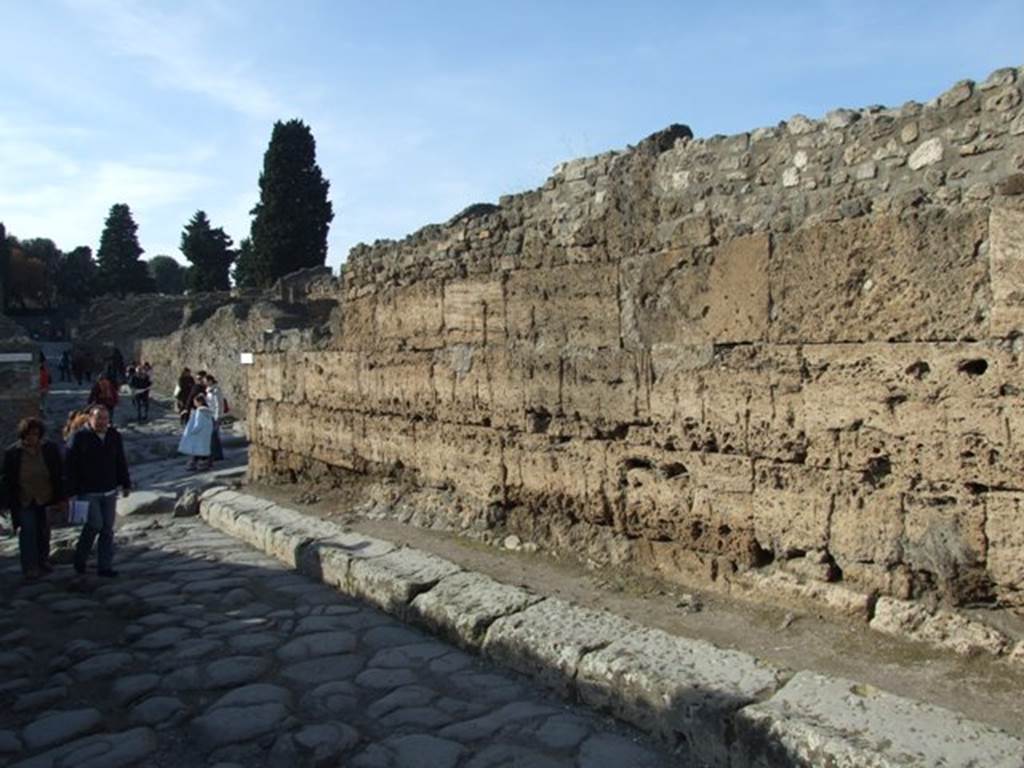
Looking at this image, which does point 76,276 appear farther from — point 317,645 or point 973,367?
point 973,367

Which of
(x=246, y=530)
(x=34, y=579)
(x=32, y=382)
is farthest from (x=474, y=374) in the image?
(x=32, y=382)

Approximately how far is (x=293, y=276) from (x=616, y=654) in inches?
852

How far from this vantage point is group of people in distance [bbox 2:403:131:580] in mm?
6879

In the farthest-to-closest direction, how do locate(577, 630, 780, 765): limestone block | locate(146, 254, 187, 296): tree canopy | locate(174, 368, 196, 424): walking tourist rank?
locate(146, 254, 187, 296): tree canopy < locate(174, 368, 196, 424): walking tourist < locate(577, 630, 780, 765): limestone block

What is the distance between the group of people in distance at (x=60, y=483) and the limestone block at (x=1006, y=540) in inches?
240

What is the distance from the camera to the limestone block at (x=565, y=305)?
6.03 meters

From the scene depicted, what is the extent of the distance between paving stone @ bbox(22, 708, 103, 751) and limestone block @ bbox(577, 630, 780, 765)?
92.4 inches

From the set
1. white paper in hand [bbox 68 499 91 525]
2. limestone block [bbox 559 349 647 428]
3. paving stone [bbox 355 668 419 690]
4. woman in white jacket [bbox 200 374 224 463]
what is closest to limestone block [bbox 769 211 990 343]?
limestone block [bbox 559 349 647 428]

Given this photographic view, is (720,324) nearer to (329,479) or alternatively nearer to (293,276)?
(329,479)

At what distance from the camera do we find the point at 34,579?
276 inches

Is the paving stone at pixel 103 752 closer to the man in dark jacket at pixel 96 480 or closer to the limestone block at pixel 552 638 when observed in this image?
the limestone block at pixel 552 638

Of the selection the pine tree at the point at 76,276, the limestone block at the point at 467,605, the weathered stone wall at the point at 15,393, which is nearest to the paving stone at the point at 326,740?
the limestone block at the point at 467,605

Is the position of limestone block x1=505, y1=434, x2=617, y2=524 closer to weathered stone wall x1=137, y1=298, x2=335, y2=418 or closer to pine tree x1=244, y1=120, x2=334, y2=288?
weathered stone wall x1=137, y1=298, x2=335, y2=418

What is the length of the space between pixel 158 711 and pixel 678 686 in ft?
8.28
